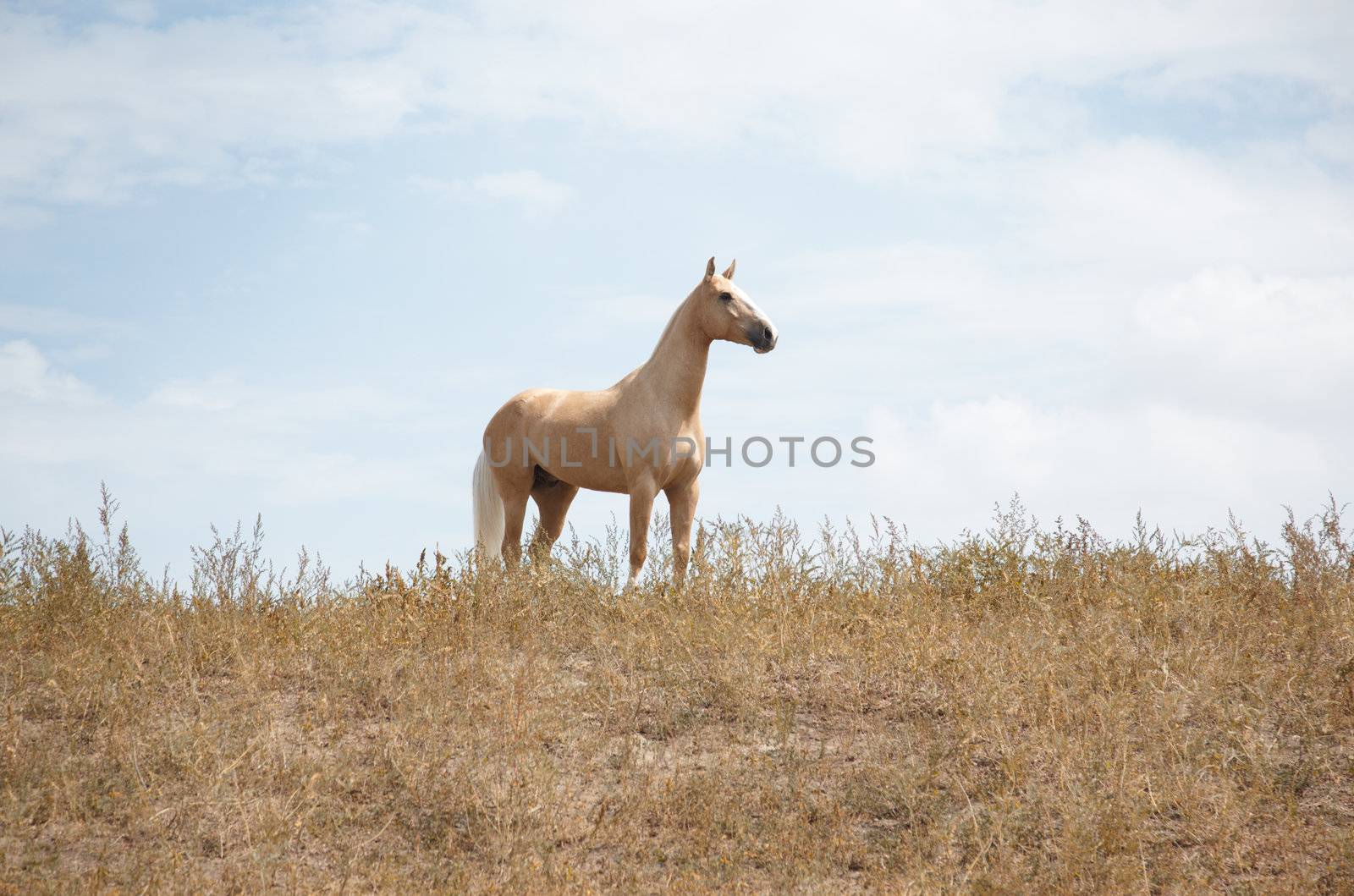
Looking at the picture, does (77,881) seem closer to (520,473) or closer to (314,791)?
(314,791)

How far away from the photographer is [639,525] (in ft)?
31.0

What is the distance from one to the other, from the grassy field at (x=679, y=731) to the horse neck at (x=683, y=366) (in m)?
1.89

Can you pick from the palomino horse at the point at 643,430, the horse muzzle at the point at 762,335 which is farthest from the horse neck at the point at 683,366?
the horse muzzle at the point at 762,335

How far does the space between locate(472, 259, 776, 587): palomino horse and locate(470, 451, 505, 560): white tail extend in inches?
5.9

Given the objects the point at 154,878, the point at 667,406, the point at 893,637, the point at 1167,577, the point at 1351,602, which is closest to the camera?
the point at 154,878

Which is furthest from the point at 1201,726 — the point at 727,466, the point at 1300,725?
the point at 727,466

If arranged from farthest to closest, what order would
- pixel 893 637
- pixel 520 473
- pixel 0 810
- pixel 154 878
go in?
pixel 520 473 < pixel 893 637 < pixel 0 810 < pixel 154 878

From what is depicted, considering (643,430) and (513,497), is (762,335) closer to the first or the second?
(643,430)

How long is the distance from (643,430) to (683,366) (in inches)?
27.8

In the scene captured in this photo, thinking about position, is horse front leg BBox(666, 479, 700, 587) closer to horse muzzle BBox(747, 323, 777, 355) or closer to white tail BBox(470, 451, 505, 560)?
horse muzzle BBox(747, 323, 777, 355)

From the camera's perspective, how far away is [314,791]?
5562mm

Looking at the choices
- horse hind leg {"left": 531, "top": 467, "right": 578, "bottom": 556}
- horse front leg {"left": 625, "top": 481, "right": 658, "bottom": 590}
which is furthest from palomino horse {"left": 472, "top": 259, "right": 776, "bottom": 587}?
horse hind leg {"left": 531, "top": 467, "right": 578, "bottom": 556}

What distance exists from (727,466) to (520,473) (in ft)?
7.15

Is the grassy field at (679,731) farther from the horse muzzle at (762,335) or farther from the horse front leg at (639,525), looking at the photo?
the horse muzzle at (762,335)
